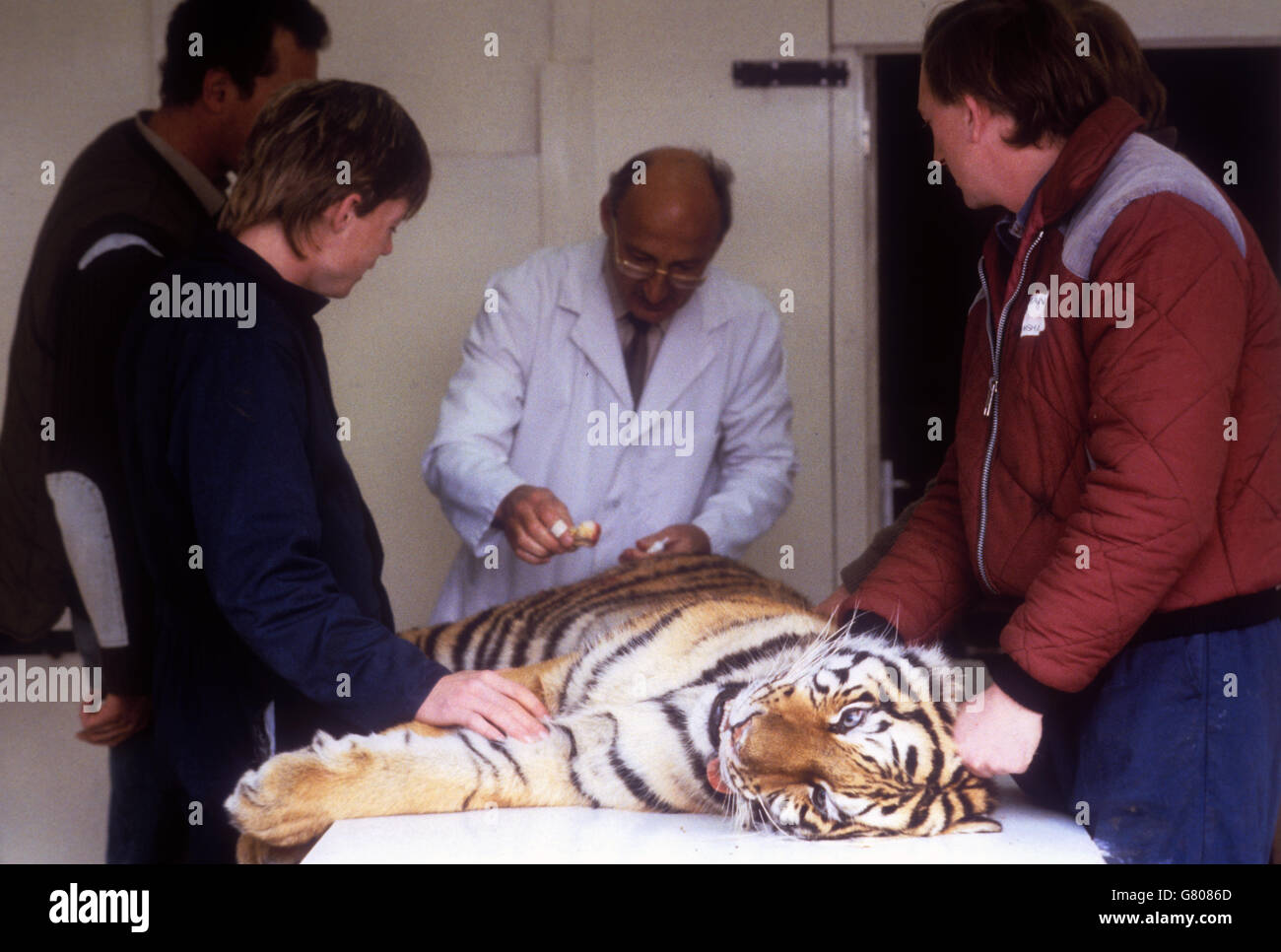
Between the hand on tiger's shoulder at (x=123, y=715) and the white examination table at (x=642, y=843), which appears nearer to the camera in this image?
the white examination table at (x=642, y=843)

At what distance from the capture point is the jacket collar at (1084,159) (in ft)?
5.62

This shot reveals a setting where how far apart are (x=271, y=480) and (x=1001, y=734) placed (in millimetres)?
1075

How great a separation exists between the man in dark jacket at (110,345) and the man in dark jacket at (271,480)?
258mm

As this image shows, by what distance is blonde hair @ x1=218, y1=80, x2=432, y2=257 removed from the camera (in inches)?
77.6

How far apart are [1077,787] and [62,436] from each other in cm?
184

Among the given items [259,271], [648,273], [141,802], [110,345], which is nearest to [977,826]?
[648,273]

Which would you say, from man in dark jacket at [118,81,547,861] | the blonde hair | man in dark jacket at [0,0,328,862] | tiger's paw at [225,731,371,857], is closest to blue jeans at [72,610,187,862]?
man in dark jacket at [0,0,328,862]

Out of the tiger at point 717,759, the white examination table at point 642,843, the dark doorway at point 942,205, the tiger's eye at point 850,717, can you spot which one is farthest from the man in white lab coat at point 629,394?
the white examination table at point 642,843

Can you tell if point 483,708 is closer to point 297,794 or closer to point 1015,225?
point 297,794

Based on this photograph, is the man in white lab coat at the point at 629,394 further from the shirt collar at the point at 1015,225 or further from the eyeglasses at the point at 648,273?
the shirt collar at the point at 1015,225

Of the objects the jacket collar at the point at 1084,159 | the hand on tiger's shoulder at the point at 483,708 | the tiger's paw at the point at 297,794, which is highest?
the jacket collar at the point at 1084,159

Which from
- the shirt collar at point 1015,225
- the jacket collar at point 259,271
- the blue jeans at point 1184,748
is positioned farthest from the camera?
the jacket collar at point 259,271
